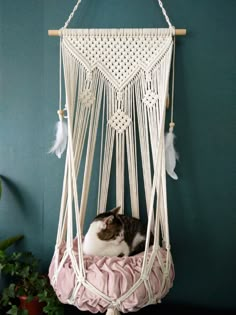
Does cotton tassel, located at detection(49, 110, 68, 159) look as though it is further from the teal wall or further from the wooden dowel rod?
the wooden dowel rod

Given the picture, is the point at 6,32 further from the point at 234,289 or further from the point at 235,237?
the point at 234,289

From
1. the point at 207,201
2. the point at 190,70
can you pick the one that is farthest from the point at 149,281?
the point at 190,70

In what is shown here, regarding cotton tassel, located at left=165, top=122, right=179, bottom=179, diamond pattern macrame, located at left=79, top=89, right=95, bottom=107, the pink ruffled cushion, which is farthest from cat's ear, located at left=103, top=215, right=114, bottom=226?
diamond pattern macrame, located at left=79, top=89, right=95, bottom=107

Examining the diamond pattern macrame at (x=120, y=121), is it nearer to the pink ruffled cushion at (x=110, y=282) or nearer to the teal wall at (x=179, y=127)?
the teal wall at (x=179, y=127)

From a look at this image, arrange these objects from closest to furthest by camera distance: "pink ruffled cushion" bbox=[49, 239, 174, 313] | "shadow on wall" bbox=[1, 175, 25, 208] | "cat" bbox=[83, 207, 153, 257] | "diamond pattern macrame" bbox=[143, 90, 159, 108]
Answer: "pink ruffled cushion" bbox=[49, 239, 174, 313], "cat" bbox=[83, 207, 153, 257], "diamond pattern macrame" bbox=[143, 90, 159, 108], "shadow on wall" bbox=[1, 175, 25, 208]

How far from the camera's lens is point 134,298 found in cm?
88

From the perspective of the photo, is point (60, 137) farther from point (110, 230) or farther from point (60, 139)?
point (110, 230)

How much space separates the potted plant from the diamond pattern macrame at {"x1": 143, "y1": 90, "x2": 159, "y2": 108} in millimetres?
764

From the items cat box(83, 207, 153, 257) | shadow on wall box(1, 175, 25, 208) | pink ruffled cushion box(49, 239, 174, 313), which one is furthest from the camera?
shadow on wall box(1, 175, 25, 208)

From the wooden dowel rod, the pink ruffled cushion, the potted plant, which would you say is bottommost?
the potted plant

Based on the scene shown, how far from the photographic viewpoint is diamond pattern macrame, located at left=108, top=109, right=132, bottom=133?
1141 mm

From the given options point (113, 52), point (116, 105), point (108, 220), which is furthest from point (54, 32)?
point (108, 220)

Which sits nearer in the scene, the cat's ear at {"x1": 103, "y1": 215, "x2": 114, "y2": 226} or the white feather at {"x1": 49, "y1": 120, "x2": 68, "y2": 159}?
the cat's ear at {"x1": 103, "y1": 215, "x2": 114, "y2": 226}

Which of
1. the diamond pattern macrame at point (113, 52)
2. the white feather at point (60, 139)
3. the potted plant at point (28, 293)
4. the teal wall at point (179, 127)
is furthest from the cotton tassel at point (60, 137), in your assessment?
the potted plant at point (28, 293)
